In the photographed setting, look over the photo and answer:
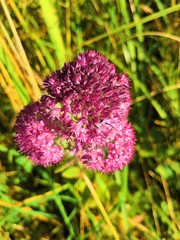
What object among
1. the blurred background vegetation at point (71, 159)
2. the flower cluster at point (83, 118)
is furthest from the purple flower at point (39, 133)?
the blurred background vegetation at point (71, 159)

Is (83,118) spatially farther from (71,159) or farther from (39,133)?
(71,159)

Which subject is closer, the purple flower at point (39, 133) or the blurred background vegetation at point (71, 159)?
the purple flower at point (39, 133)

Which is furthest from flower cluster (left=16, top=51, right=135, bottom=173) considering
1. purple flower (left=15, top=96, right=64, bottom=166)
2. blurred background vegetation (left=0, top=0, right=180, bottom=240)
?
blurred background vegetation (left=0, top=0, right=180, bottom=240)

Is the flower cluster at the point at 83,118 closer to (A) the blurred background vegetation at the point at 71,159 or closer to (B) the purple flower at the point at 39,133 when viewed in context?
→ (B) the purple flower at the point at 39,133

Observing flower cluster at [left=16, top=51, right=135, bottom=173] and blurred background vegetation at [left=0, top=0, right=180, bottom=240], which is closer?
flower cluster at [left=16, top=51, right=135, bottom=173]

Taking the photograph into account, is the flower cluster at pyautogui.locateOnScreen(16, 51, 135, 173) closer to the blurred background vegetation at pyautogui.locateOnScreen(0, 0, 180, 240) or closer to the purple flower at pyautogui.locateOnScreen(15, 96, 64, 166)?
the purple flower at pyautogui.locateOnScreen(15, 96, 64, 166)

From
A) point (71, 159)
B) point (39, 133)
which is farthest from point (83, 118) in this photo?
point (71, 159)
